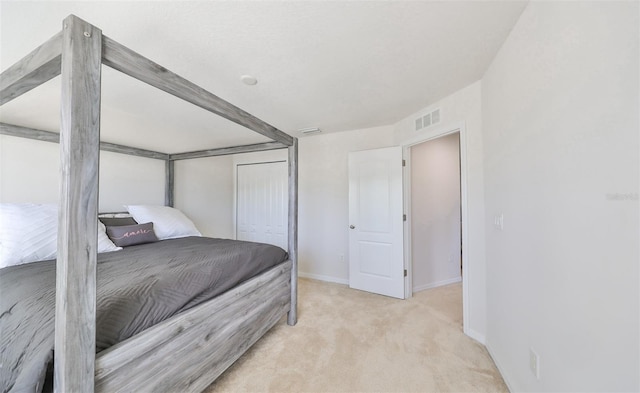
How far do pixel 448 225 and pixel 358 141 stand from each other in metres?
1.84

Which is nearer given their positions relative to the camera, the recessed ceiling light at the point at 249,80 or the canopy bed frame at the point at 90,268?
the canopy bed frame at the point at 90,268

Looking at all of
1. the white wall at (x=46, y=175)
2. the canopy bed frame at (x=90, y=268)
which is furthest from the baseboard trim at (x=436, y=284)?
the white wall at (x=46, y=175)

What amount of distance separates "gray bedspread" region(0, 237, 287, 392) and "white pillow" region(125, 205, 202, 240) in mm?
825

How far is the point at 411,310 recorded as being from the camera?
8.31 ft

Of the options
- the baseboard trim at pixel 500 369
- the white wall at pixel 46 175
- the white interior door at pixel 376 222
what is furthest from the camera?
the white interior door at pixel 376 222

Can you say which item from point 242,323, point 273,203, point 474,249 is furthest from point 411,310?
point 273,203

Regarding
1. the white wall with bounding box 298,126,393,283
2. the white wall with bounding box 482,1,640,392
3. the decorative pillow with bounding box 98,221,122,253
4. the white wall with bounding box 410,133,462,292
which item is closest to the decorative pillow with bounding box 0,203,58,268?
the decorative pillow with bounding box 98,221,122,253

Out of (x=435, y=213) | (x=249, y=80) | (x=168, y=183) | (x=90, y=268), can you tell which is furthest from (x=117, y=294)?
(x=435, y=213)

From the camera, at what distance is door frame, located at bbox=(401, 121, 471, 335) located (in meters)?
2.07

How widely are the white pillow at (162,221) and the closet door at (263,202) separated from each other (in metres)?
1.35

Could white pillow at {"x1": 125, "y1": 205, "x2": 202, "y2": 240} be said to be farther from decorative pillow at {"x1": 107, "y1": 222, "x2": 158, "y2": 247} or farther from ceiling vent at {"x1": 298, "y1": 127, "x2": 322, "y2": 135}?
ceiling vent at {"x1": 298, "y1": 127, "x2": 322, "y2": 135}

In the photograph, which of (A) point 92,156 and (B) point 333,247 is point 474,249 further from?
(A) point 92,156

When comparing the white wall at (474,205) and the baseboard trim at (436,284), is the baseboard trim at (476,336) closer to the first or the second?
the white wall at (474,205)

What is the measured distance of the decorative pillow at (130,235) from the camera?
7.44 ft
